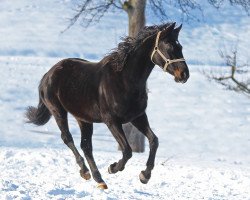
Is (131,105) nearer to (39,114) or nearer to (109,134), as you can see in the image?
Result: (39,114)

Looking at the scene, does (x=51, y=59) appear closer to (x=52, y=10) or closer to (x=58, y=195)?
(x=52, y=10)

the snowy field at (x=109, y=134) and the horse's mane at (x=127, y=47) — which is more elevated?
the horse's mane at (x=127, y=47)

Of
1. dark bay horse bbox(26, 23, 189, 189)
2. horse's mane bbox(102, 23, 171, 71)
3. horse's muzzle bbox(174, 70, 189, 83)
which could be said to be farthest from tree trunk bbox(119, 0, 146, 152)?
horse's muzzle bbox(174, 70, 189, 83)

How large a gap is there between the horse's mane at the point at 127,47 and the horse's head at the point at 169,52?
227mm

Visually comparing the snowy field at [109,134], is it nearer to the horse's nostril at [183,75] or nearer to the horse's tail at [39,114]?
the horse's tail at [39,114]

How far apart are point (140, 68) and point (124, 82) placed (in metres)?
0.25

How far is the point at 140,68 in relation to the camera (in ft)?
24.6

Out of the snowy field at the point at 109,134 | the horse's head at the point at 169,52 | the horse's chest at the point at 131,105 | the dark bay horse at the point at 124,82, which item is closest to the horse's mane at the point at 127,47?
the dark bay horse at the point at 124,82

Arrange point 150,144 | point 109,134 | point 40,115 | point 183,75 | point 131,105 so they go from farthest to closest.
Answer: point 109,134 < point 40,115 < point 150,144 < point 131,105 < point 183,75

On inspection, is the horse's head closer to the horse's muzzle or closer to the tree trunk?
the horse's muzzle

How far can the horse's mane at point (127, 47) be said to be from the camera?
24.7ft

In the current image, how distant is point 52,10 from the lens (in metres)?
47.9

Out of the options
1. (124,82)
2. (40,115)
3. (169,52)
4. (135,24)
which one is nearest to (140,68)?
(124,82)

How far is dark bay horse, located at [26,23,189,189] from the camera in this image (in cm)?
721
